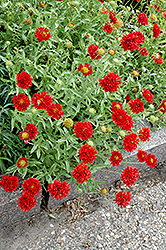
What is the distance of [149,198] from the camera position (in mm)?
2314

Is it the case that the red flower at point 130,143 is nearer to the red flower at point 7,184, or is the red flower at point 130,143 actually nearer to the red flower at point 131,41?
the red flower at point 131,41

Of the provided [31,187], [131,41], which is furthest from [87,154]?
[131,41]

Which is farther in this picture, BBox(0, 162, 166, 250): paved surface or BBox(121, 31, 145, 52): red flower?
BBox(121, 31, 145, 52): red flower

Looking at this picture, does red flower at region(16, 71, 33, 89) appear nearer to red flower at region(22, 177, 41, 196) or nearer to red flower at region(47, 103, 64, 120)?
red flower at region(47, 103, 64, 120)

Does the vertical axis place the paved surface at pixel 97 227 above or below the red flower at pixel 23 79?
below

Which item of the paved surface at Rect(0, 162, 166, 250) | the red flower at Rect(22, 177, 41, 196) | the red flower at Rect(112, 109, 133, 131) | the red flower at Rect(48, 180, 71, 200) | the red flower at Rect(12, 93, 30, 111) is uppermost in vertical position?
the red flower at Rect(112, 109, 133, 131)

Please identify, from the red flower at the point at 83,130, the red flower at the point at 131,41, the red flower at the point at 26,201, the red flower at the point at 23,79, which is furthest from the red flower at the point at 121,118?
the red flower at the point at 26,201

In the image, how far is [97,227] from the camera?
1.97 meters

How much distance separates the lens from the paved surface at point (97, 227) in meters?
1.80

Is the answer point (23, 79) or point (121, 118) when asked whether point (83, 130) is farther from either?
point (23, 79)

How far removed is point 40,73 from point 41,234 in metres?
1.33

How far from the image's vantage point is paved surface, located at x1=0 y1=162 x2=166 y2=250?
180cm

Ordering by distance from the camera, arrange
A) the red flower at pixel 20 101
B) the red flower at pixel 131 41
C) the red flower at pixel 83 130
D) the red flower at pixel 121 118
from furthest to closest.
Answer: the red flower at pixel 131 41 < the red flower at pixel 121 118 < the red flower at pixel 83 130 < the red flower at pixel 20 101

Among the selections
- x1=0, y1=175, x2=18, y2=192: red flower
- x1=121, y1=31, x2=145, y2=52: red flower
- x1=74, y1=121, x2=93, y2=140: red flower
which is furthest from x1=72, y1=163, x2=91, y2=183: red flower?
x1=121, y1=31, x2=145, y2=52: red flower
